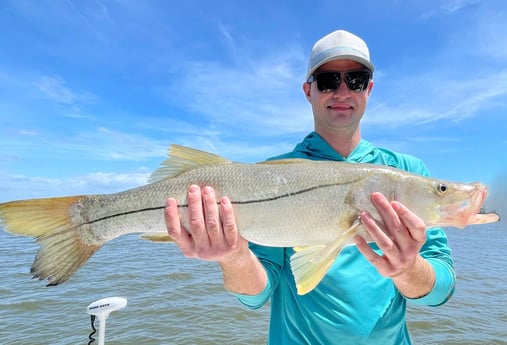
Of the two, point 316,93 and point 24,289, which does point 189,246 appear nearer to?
point 316,93

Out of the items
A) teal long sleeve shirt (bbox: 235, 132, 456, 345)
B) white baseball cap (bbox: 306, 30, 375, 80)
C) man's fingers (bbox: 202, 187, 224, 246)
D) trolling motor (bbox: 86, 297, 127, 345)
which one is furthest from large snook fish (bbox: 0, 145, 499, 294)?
trolling motor (bbox: 86, 297, 127, 345)

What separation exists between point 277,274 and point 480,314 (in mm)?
9372

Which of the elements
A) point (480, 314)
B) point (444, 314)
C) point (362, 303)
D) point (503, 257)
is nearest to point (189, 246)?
point (362, 303)

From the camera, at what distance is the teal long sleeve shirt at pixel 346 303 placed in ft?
8.45

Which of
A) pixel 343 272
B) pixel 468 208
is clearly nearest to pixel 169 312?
pixel 343 272

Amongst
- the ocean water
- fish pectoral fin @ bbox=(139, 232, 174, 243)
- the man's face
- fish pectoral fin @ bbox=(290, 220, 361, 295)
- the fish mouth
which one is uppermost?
the man's face

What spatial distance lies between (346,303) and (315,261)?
0.45 metres

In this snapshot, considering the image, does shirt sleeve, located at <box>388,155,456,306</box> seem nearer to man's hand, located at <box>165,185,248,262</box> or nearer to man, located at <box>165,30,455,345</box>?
man, located at <box>165,30,455,345</box>

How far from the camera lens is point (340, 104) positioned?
328cm

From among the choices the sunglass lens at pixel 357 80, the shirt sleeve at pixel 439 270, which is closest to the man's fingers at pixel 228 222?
the shirt sleeve at pixel 439 270

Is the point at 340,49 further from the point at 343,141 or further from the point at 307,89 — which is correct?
the point at 343,141

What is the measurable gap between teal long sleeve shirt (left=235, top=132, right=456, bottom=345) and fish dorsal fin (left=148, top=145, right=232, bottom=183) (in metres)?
0.95

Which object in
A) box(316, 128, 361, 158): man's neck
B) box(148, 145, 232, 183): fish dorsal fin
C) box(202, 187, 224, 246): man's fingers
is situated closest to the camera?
box(202, 187, 224, 246): man's fingers

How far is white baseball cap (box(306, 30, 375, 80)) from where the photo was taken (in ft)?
10.5
